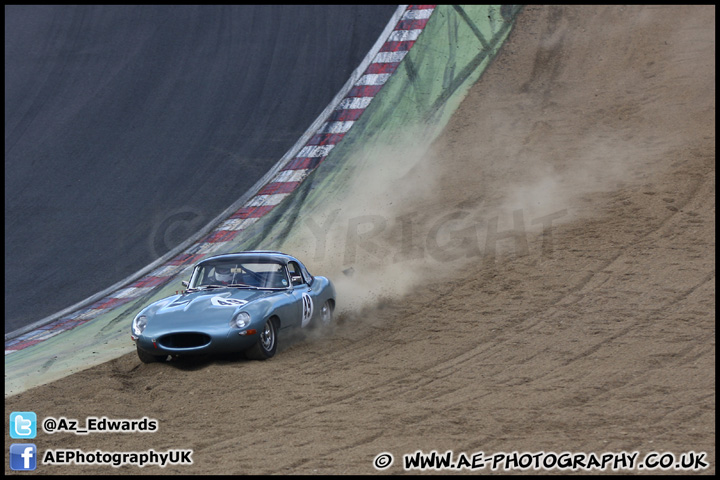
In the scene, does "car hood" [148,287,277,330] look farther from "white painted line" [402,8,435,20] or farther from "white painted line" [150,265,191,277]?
"white painted line" [402,8,435,20]

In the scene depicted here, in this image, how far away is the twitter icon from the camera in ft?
22.8

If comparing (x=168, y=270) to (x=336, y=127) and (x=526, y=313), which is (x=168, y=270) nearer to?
(x=336, y=127)

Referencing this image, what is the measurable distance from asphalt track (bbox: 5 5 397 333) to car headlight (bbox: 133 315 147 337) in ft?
13.0

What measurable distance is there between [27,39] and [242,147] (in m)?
7.27

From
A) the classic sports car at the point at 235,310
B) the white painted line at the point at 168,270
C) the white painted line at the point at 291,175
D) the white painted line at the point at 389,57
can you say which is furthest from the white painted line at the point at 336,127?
the classic sports car at the point at 235,310

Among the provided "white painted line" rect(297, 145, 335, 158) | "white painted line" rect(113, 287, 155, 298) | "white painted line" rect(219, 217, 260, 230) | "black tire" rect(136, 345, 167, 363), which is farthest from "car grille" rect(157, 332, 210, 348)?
"white painted line" rect(297, 145, 335, 158)

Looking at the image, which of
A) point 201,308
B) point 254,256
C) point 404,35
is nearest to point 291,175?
point 404,35

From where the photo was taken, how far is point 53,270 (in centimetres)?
1344

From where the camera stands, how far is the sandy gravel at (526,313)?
21.0 ft

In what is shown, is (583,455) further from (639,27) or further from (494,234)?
(639,27)

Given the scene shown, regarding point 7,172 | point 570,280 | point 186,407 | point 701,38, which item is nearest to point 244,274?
point 186,407

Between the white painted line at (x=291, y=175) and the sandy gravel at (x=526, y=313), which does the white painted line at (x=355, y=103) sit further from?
the white painted line at (x=291, y=175)

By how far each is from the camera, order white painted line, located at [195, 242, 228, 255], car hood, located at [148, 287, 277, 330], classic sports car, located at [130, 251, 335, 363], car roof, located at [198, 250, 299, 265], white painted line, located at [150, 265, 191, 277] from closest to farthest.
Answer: classic sports car, located at [130, 251, 335, 363] < car hood, located at [148, 287, 277, 330] < car roof, located at [198, 250, 299, 265] < white painted line, located at [150, 265, 191, 277] < white painted line, located at [195, 242, 228, 255]

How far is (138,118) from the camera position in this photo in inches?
674
